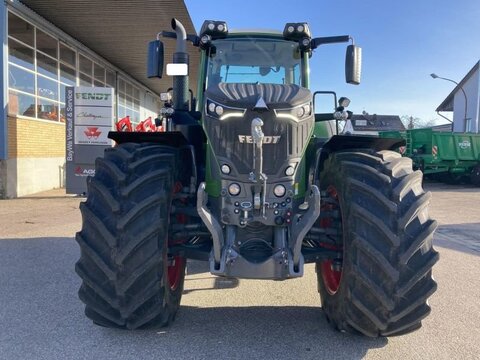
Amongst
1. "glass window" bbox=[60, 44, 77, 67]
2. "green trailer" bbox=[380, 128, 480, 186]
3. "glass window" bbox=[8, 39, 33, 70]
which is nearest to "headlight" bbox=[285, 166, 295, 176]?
"glass window" bbox=[8, 39, 33, 70]

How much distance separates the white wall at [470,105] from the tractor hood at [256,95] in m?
34.2

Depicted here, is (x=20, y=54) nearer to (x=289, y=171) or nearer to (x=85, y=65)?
(x=85, y=65)

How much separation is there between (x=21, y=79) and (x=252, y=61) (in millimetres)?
10230

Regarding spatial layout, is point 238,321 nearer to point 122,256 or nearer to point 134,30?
point 122,256

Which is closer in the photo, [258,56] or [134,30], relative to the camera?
[258,56]

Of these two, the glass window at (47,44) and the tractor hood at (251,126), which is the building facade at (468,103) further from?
the tractor hood at (251,126)

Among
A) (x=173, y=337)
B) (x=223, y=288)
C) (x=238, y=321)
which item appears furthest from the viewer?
(x=223, y=288)

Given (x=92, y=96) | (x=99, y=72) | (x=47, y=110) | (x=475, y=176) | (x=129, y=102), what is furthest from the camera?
(x=129, y=102)

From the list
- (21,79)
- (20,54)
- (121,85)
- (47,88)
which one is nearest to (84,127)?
(21,79)

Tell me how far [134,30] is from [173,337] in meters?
13.4

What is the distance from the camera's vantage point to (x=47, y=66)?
13.5 meters

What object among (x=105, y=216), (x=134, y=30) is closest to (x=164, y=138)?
(x=105, y=216)

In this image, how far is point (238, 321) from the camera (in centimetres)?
368

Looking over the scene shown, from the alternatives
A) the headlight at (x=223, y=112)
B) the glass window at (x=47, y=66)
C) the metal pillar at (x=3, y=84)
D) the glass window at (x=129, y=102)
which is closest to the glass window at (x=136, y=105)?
the glass window at (x=129, y=102)
